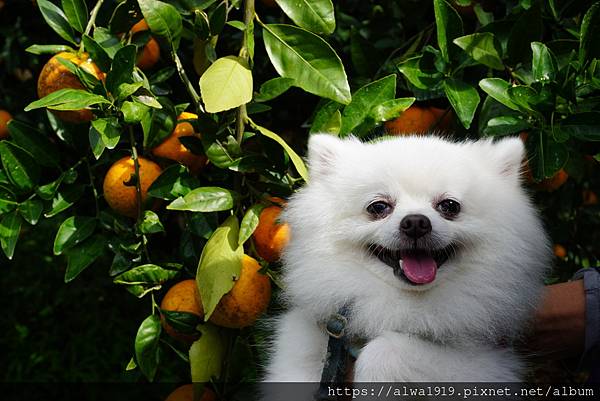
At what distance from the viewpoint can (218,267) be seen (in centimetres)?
189

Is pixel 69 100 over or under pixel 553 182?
over

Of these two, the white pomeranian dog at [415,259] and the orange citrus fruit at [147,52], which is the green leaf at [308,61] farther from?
the orange citrus fruit at [147,52]

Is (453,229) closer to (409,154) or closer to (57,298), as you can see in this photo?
(409,154)

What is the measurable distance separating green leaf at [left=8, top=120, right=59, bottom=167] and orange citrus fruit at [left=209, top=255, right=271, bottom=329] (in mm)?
686

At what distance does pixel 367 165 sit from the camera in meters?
2.04

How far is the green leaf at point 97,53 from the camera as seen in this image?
189cm

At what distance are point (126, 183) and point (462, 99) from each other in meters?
0.97

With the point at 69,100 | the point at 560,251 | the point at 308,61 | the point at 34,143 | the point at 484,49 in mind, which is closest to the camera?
the point at 69,100

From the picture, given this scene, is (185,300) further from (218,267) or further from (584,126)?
(584,126)

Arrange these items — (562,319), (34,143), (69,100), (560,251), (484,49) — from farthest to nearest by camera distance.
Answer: (560,251) → (562,319) → (34,143) → (484,49) → (69,100)

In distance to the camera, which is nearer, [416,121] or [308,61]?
[308,61]

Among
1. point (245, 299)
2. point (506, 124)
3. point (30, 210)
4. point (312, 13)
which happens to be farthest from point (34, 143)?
point (506, 124)

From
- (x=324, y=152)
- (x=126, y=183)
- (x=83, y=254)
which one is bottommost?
(x=83, y=254)

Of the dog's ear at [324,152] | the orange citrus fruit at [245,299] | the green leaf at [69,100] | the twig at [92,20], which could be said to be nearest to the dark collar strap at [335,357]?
the orange citrus fruit at [245,299]
